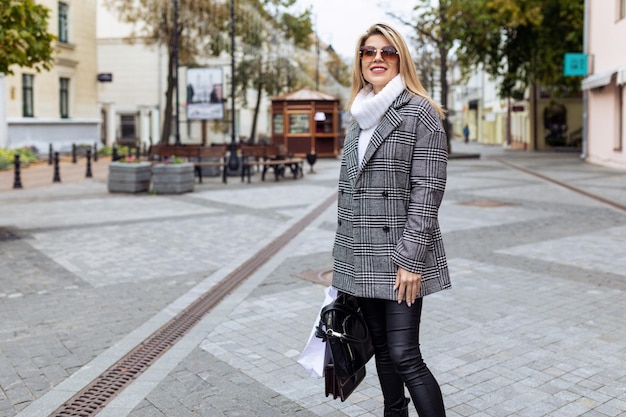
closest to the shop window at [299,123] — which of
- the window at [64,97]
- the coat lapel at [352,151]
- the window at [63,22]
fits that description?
the window at [64,97]

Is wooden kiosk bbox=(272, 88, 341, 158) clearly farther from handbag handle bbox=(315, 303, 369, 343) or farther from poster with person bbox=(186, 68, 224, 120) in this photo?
handbag handle bbox=(315, 303, 369, 343)

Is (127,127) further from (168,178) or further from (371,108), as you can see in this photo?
(371,108)

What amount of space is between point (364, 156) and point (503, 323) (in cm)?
302

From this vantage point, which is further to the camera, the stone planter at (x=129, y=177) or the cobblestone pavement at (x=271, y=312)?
the stone planter at (x=129, y=177)

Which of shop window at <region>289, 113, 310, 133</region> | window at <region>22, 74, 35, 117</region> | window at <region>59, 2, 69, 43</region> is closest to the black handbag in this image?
shop window at <region>289, 113, 310, 133</region>

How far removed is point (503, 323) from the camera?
215 inches

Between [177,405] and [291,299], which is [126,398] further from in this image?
[291,299]

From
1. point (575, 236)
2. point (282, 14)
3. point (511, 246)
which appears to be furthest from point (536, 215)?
point (282, 14)

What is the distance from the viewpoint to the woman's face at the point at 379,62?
2.98 m

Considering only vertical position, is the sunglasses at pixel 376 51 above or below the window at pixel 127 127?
below

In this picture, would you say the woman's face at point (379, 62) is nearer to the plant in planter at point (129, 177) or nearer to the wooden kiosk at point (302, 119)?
the plant in planter at point (129, 177)

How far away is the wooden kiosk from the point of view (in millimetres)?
30312

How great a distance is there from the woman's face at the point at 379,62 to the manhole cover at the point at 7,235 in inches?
310

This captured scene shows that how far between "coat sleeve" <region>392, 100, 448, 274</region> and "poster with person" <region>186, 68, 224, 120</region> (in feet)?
67.4
